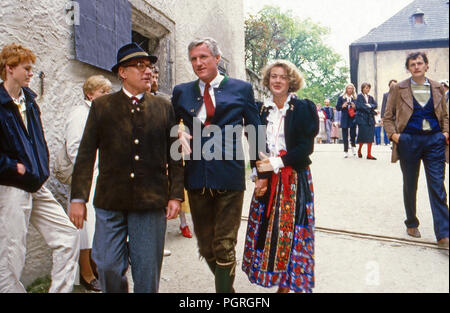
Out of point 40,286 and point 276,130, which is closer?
point 276,130

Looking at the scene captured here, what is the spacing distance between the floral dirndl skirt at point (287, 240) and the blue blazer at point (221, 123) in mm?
428

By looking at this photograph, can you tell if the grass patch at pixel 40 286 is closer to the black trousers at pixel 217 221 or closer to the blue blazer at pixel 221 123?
Answer: the black trousers at pixel 217 221

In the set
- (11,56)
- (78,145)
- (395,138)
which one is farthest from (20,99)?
(395,138)

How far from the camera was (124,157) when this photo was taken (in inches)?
89.0

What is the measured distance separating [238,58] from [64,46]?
5.99 metres

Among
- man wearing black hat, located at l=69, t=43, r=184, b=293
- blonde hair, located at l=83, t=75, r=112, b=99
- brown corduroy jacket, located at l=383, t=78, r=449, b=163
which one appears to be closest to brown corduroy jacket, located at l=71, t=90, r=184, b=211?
man wearing black hat, located at l=69, t=43, r=184, b=293

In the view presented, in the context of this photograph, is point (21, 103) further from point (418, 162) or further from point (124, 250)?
point (418, 162)

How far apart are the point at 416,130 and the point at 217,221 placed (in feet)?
6.31

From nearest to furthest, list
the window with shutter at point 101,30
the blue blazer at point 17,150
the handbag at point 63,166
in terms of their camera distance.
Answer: the blue blazer at point 17,150 → the handbag at point 63,166 → the window with shutter at point 101,30

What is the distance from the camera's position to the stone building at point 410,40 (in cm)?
165

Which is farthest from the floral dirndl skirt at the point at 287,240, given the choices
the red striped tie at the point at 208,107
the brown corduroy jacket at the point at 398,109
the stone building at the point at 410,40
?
the brown corduroy jacket at the point at 398,109

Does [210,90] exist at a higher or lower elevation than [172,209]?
→ higher

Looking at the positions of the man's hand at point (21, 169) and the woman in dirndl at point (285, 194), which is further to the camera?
the woman in dirndl at point (285, 194)

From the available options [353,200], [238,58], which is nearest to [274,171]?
[353,200]
